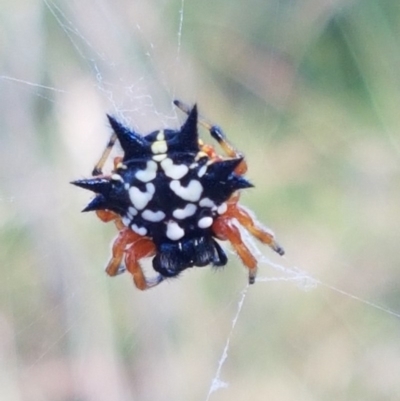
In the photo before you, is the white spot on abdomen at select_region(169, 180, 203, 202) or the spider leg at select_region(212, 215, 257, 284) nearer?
the white spot on abdomen at select_region(169, 180, 203, 202)

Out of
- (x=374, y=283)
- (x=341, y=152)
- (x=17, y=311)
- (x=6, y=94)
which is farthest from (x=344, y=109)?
(x=17, y=311)

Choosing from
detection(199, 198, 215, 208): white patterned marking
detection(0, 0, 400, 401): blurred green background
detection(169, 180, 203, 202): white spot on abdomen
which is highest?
detection(169, 180, 203, 202): white spot on abdomen

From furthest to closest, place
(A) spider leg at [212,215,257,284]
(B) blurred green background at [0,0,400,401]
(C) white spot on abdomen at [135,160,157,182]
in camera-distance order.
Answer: (B) blurred green background at [0,0,400,401] → (A) spider leg at [212,215,257,284] → (C) white spot on abdomen at [135,160,157,182]

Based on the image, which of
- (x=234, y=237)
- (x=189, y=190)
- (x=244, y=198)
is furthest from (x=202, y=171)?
(x=244, y=198)

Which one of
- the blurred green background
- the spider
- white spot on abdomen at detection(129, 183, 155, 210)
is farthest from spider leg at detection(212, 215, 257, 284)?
the blurred green background

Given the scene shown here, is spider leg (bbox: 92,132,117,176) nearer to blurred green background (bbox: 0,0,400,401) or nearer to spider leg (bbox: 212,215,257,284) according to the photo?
Result: spider leg (bbox: 212,215,257,284)


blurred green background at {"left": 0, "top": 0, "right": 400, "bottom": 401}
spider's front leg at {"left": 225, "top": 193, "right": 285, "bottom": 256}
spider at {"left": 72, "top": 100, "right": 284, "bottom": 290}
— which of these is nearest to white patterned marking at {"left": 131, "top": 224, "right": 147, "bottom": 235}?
spider at {"left": 72, "top": 100, "right": 284, "bottom": 290}

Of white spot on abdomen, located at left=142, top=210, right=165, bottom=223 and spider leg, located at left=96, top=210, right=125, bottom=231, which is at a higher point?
white spot on abdomen, located at left=142, top=210, right=165, bottom=223

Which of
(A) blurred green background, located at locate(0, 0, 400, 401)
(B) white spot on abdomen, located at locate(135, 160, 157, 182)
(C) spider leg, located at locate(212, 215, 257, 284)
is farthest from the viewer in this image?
(A) blurred green background, located at locate(0, 0, 400, 401)
